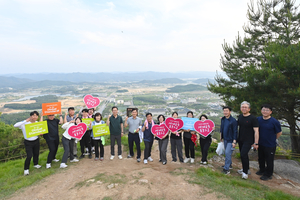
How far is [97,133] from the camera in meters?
5.84

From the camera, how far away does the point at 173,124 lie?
18.3 ft

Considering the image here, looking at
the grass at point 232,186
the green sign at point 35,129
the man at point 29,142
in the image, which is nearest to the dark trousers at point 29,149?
the man at point 29,142

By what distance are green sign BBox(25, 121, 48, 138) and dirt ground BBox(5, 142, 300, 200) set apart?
142 centimetres

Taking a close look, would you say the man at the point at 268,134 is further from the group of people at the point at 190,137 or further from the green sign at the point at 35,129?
the green sign at the point at 35,129

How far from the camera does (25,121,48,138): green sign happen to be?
16.4ft

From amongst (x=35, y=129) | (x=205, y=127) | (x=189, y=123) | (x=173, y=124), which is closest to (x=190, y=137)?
(x=189, y=123)

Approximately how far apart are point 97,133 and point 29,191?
Result: 7.76ft

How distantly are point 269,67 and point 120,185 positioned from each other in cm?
633

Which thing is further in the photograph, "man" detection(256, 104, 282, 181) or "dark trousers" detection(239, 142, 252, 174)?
"dark trousers" detection(239, 142, 252, 174)

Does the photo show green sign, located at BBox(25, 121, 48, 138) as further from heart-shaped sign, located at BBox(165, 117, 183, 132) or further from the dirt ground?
heart-shaped sign, located at BBox(165, 117, 183, 132)

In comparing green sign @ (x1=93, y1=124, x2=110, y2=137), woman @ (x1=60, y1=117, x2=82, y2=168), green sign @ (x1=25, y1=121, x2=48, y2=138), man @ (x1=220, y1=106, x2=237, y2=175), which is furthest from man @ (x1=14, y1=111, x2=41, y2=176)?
man @ (x1=220, y1=106, x2=237, y2=175)

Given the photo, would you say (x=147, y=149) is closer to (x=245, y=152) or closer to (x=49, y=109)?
(x=245, y=152)

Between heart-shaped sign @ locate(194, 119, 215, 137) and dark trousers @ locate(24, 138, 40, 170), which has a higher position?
heart-shaped sign @ locate(194, 119, 215, 137)

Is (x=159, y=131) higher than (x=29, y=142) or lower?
higher
